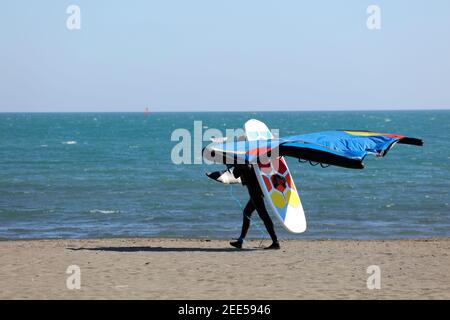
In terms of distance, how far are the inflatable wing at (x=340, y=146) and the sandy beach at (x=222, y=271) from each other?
1519 mm

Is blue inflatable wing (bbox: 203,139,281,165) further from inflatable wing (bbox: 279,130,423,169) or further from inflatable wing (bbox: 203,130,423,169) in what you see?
inflatable wing (bbox: 279,130,423,169)

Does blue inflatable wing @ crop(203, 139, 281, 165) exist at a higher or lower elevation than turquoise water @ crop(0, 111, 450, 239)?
higher

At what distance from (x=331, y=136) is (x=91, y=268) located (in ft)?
14.1

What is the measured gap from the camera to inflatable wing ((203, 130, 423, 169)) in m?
11.4

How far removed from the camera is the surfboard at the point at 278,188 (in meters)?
12.5

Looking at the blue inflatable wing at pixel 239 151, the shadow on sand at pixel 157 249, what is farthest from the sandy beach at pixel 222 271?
the blue inflatable wing at pixel 239 151

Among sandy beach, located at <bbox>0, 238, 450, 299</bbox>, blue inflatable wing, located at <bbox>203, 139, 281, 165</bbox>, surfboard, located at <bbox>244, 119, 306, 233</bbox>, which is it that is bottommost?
sandy beach, located at <bbox>0, 238, 450, 299</bbox>

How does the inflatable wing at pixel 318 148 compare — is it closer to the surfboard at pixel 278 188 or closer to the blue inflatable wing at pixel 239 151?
the blue inflatable wing at pixel 239 151

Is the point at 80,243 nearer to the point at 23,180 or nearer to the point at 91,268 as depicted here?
the point at 91,268

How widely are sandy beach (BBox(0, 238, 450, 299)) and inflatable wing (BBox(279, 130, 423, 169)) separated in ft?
4.98

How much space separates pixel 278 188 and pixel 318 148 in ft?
4.85

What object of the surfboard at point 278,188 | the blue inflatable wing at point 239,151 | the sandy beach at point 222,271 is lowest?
the sandy beach at point 222,271

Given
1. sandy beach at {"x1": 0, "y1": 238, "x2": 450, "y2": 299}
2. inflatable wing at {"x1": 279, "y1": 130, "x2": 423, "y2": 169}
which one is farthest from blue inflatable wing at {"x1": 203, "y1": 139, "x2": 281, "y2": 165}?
sandy beach at {"x1": 0, "y1": 238, "x2": 450, "y2": 299}
